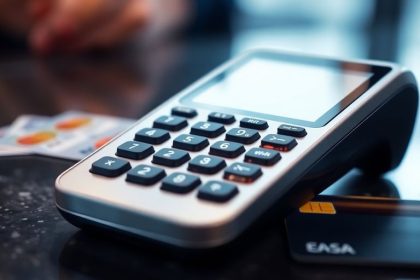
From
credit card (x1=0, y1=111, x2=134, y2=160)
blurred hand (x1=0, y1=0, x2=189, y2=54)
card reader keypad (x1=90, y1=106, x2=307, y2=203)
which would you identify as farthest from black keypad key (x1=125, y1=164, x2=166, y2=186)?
blurred hand (x1=0, y1=0, x2=189, y2=54)

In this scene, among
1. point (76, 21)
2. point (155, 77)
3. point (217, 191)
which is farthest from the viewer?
point (76, 21)

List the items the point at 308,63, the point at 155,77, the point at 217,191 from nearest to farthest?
1. the point at 217,191
2. the point at 308,63
3. the point at 155,77

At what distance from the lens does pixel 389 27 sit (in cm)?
96

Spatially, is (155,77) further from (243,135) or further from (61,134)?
(243,135)

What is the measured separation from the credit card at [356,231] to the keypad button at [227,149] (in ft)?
0.15

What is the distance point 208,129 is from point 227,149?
0.03 metres

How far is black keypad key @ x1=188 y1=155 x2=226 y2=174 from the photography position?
12.4 inches

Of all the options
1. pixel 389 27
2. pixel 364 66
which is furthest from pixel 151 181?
pixel 389 27

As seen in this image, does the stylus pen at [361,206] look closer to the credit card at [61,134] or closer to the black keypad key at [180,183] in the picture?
the black keypad key at [180,183]

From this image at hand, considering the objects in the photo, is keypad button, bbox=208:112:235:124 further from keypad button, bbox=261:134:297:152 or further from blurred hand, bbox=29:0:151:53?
blurred hand, bbox=29:0:151:53

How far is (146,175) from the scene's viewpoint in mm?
313

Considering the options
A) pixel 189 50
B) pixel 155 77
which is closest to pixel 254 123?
pixel 155 77

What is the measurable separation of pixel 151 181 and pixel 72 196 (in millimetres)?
39

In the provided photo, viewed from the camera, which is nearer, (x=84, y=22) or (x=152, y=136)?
(x=152, y=136)
